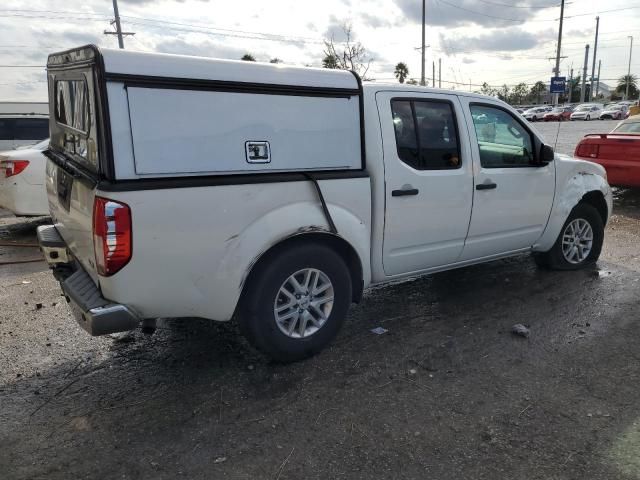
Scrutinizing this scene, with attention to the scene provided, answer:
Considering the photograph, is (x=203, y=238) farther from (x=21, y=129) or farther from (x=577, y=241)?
(x=21, y=129)

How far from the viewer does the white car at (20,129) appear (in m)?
11.6

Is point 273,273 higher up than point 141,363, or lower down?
higher up

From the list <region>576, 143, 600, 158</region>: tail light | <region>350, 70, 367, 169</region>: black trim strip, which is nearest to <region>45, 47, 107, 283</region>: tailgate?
<region>350, 70, 367, 169</region>: black trim strip

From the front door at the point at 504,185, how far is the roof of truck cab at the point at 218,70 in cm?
155

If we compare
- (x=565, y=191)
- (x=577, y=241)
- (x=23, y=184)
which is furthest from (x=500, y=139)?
(x=23, y=184)

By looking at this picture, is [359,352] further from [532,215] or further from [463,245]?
[532,215]

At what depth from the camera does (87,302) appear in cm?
315

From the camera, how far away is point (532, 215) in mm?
5227

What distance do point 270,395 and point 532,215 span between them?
3.21 meters

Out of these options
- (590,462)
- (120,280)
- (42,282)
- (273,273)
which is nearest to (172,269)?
(120,280)

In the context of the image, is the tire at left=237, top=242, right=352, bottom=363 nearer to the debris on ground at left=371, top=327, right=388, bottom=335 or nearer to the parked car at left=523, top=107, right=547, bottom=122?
the debris on ground at left=371, top=327, right=388, bottom=335

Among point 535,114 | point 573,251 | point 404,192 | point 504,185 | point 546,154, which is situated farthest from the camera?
point 535,114

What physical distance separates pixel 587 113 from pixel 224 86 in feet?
177

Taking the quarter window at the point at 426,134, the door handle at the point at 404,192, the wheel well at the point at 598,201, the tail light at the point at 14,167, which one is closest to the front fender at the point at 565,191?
the wheel well at the point at 598,201
